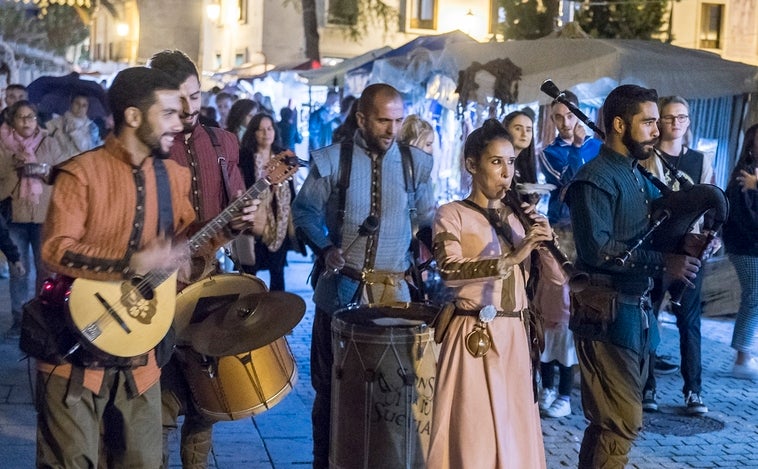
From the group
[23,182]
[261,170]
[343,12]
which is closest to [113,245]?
[261,170]

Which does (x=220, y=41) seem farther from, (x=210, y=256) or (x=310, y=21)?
(x=210, y=256)

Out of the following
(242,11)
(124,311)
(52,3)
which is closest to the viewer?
(124,311)

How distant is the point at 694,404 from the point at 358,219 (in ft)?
11.3

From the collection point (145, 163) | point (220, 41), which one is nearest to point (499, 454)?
point (145, 163)

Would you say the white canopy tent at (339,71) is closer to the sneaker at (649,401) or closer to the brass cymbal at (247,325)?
the sneaker at (649,401)

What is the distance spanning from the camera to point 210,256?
476cm

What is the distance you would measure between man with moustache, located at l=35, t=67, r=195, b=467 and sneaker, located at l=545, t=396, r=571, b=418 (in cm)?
400

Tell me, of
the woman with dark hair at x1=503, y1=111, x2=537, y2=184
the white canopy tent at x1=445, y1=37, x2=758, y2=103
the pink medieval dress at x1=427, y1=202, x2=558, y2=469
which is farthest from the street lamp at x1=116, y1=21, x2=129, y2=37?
the pink medieval dress at x1=427, y1=202, x2=558, y2=469

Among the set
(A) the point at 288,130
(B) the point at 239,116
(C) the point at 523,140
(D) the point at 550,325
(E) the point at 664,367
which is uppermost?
(C) the point at 523,140

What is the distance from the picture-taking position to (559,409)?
7578mm

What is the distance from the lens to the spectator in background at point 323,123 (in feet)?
63.9

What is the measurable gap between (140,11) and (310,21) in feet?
91.6

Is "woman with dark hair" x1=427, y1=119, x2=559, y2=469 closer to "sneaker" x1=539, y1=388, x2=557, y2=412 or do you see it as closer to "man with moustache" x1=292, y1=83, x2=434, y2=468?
"man with moustache" x1=292, y1=83, x2=434, y2=468

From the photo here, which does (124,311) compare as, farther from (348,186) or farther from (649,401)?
(649,401)
